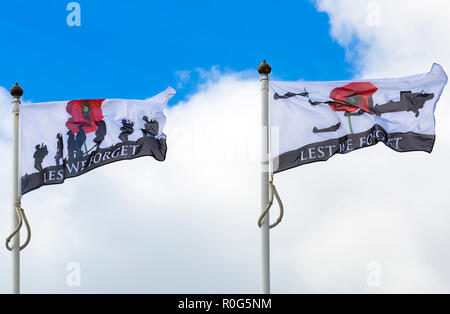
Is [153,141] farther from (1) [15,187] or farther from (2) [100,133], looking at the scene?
(1) [15,187]

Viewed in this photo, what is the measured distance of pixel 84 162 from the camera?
18141 mm

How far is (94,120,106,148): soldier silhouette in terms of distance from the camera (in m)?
18.4

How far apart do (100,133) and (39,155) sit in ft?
5.19

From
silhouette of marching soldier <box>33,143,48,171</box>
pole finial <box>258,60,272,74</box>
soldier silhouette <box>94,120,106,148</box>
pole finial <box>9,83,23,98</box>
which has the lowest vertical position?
silhouette of marching soldier <box>33,143,48,171</box>

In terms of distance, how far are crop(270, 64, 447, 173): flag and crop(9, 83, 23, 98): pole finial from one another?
6197 millimetres

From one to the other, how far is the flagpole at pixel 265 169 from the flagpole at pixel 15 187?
585cm

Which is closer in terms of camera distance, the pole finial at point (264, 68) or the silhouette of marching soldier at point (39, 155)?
the pole finial at point (264, 68)

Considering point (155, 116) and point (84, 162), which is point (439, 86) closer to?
point (155, 116)

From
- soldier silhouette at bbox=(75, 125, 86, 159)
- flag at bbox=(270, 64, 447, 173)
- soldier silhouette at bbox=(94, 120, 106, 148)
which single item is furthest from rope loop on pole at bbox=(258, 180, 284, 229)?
soldier silhouette at bbox=(75, 125, 86, 159)

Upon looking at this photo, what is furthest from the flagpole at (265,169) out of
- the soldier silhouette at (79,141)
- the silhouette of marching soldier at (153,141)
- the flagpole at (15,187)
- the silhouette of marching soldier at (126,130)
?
the flagpole at (15,187)

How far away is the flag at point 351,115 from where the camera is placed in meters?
16.9

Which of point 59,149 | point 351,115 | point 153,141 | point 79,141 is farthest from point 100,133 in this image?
point 351,115

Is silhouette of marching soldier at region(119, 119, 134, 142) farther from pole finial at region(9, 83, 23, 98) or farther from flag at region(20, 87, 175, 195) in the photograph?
pole finial at region(9, 83, 23, 98)

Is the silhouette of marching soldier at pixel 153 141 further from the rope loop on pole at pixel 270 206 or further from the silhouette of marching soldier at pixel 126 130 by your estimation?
the rope loop on pole at pixel 270 206
